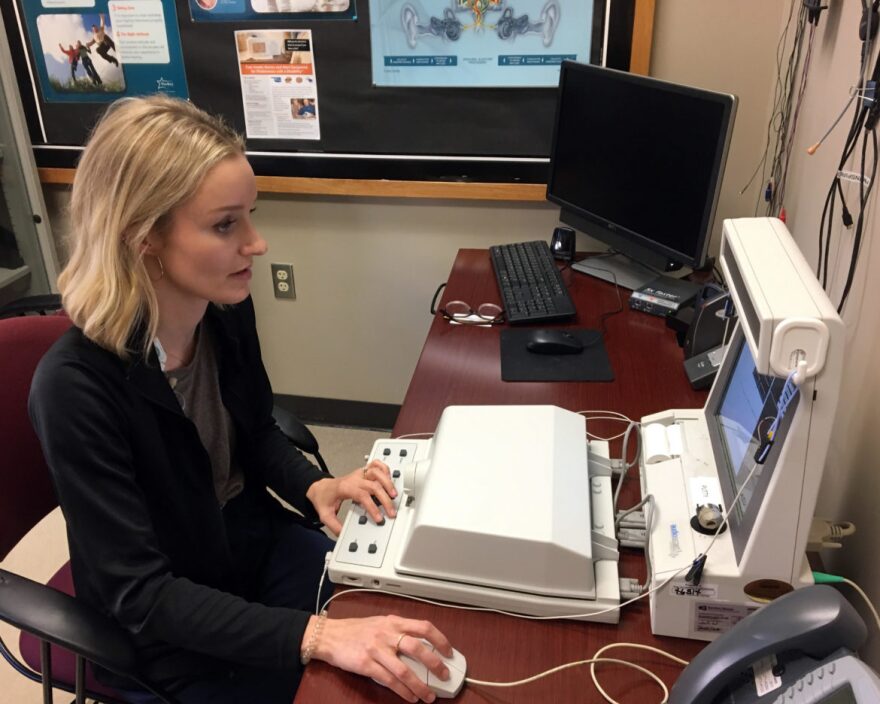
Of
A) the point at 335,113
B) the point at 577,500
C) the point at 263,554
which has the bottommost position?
the point at 263,554

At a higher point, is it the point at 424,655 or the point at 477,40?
the point at 477,40

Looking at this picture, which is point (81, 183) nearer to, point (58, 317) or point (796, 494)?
point (58, 317)

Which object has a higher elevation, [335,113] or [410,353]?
[335,113]

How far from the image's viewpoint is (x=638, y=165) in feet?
5.41

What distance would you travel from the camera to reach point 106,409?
0.95m

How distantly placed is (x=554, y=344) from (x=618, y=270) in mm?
486

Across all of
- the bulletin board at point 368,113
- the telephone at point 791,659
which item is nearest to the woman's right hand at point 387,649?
the telephone at point 791,659

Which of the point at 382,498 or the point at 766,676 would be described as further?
the point at 382,498

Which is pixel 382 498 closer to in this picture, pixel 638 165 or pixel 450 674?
pixel 450 674

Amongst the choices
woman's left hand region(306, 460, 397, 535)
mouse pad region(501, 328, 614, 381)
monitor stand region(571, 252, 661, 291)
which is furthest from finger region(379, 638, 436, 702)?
monitor stand region(571, 252, 661, 291)

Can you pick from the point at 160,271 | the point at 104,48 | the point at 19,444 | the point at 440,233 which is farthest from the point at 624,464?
the point at 104,48

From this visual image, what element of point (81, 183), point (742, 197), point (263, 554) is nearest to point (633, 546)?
point (263, 554)

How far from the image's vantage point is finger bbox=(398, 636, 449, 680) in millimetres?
768

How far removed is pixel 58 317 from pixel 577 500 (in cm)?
100
